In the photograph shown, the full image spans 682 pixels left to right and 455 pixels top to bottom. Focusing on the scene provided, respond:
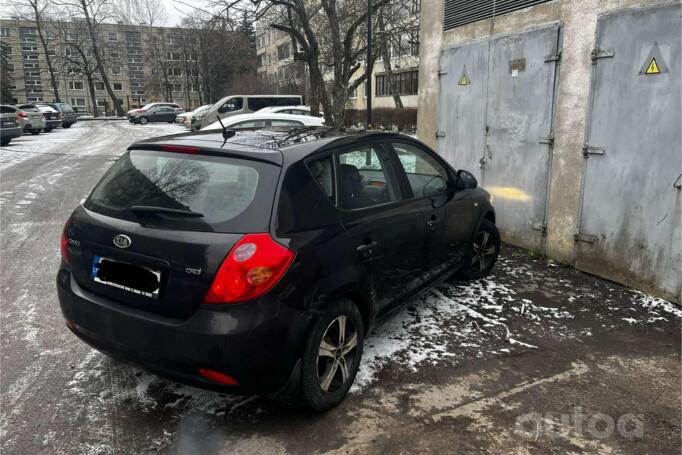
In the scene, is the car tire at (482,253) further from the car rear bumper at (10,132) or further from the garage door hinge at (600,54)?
the car rear bumper at (10,132)

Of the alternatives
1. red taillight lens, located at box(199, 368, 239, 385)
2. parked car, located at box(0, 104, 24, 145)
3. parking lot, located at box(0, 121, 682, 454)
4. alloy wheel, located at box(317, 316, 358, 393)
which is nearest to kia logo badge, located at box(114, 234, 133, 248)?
red taillight lens, located at box(199, 368, 239, 385)

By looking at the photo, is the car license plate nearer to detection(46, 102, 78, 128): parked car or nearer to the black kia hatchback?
the black kia hatchback

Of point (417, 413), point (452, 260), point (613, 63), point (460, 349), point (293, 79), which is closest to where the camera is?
point (417, 413)

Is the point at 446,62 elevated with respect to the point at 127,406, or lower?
elevated

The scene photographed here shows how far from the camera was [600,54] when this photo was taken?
16.7 ft

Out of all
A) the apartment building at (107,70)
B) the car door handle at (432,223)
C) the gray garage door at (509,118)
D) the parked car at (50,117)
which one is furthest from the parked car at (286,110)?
the apartment building at (107,70)

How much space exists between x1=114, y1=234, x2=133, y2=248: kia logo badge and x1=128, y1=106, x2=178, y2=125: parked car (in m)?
38.1

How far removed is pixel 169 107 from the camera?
39781mm

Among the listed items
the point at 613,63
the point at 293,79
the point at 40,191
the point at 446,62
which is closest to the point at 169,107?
the point at 293,79

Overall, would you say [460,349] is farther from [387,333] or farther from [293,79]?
[293,79]

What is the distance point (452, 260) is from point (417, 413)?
1.75 m

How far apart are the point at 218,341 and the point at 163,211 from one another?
2.55ft

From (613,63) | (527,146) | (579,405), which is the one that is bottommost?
(579,405)

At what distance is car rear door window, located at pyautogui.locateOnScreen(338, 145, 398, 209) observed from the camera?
328 cm
